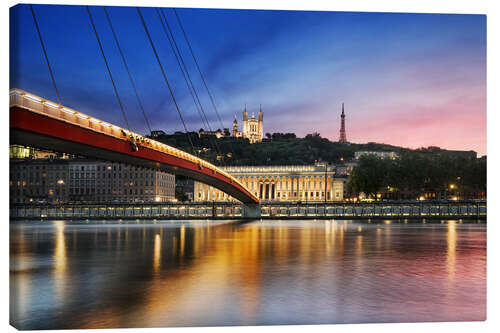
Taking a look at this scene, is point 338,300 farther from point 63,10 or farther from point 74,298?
point 63,10

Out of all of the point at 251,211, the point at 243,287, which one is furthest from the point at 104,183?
the point at 243,287

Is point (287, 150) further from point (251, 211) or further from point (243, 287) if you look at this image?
point (243, 287)

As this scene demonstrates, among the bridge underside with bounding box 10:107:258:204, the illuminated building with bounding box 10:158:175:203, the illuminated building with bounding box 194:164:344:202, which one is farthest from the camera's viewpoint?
the illuminated building with bounding box 194:164:344:202

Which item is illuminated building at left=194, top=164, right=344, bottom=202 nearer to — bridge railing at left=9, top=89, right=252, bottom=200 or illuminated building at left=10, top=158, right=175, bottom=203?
illuminated building at left=10, top=158, right=175, bottom=203

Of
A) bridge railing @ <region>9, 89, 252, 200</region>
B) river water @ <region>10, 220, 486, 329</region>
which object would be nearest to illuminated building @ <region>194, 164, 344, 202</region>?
bridge railing @ <region>9, 89, 252, 200</region>

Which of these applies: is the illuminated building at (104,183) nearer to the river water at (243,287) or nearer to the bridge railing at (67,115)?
the bridge railing at (67,115)
